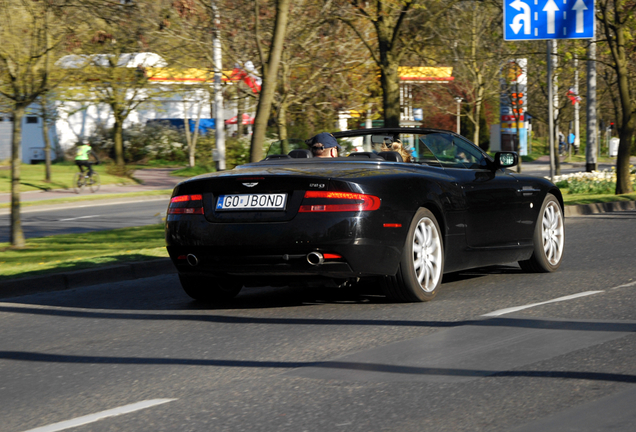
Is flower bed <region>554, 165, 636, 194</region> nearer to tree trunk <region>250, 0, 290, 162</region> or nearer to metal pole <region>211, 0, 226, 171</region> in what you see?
metal pole <region>211, 0, 226, 171</region>

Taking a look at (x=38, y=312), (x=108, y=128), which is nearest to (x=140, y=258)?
(x=38, y=312)

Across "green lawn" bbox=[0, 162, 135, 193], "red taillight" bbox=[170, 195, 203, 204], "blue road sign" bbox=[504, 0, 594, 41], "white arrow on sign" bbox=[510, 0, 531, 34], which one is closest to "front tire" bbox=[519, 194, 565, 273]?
"red taillight" bbox=[170, 195, 203, 204]

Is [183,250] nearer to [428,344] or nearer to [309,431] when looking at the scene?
[428,344]

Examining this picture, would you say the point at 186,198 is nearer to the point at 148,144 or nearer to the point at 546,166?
the point at 148,144

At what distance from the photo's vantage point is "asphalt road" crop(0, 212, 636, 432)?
412cm

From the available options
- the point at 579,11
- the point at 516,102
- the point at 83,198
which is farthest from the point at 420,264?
the point at 516,102

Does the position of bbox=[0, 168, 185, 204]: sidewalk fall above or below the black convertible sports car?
below

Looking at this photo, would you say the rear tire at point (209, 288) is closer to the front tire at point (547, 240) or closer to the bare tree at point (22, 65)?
the front tire at point (547, 240)

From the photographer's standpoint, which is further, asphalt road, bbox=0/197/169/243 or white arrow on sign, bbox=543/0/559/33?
white arrow on sign, bbox=543/0/559/33

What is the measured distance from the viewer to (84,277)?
9133mm

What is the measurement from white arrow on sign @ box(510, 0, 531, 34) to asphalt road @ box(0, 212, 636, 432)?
12.6 metres

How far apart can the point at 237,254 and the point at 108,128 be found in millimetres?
42622

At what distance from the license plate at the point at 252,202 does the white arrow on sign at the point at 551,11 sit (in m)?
14.6

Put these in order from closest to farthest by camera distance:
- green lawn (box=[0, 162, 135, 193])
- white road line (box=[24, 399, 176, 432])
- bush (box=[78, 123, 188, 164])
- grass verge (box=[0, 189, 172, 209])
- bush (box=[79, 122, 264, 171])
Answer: white road line (box=[24, 399, 176, 432]) → grass verge (box=[0, 189, 172, 209]) → green lawn (box=[0, 162, 135, 193]) → bush (box=[79, 122, 264, 171]) → bush (box=[78, 123, 188, 164])
